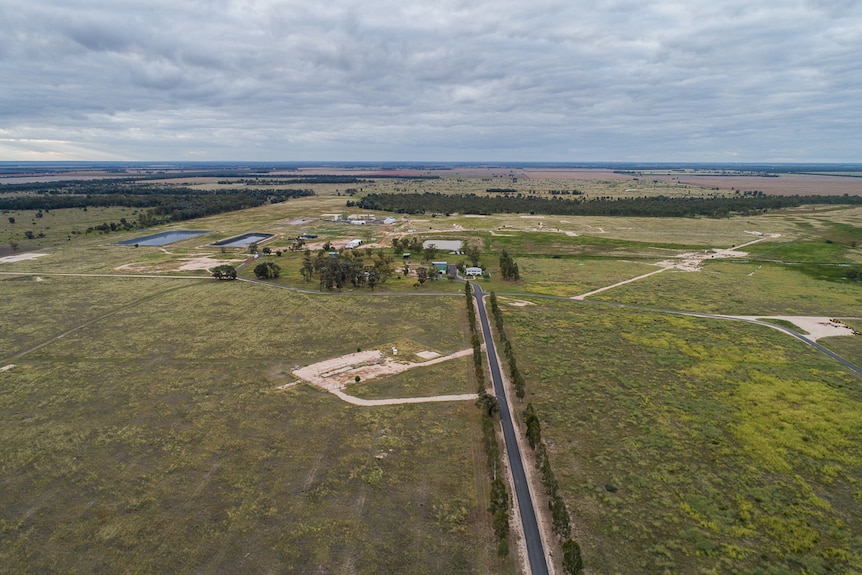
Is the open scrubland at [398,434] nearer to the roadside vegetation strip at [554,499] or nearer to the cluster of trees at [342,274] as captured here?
the roadside vegetation strip at [554,499]

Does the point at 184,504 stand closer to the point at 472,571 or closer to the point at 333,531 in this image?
the point at 333,531

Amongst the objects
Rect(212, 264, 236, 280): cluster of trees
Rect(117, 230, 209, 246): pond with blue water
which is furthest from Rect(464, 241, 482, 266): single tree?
Rect(117, 230, 209, 246): pond with blue water

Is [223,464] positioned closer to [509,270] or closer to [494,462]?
[494,462]

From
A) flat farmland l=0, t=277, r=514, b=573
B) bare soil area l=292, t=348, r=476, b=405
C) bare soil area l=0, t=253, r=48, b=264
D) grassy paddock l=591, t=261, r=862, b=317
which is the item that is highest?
bare soil area l=0, t=253, r=48, b=264

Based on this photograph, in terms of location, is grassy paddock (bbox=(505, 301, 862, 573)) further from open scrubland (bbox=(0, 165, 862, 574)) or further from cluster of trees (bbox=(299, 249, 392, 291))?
cluster of trees (bbox=(299, 249, 392, 291))

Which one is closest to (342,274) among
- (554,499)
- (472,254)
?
(472,254)
